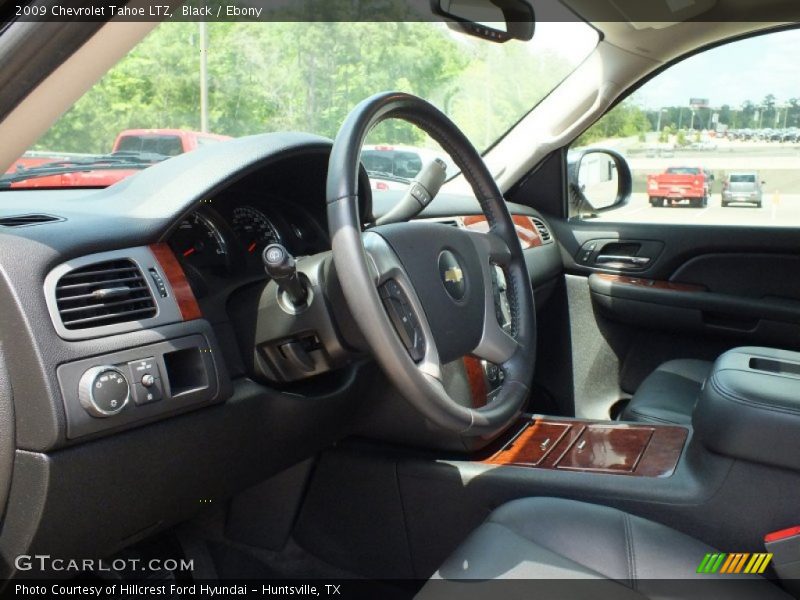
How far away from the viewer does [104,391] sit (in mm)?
1311

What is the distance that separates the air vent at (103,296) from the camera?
132 centimetres

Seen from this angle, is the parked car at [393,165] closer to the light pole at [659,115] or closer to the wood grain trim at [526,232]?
the wood grain trim at [526,232]

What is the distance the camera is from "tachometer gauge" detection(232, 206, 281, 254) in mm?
1798

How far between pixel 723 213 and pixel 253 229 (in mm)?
1892

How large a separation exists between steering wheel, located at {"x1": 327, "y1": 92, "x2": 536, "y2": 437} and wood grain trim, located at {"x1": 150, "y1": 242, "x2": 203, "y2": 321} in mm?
353

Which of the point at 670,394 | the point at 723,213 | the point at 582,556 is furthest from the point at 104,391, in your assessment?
the point at 723,213

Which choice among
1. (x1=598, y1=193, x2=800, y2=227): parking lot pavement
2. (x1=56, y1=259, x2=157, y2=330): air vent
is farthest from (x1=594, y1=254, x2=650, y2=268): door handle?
(x1=56, y1=259, x2=157, y2=330): air vent

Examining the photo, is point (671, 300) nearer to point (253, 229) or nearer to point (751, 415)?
point (751, 415)

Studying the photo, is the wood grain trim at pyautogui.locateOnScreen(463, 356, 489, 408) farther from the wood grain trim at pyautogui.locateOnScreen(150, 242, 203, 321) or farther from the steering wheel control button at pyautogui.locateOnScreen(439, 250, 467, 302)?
the wood grain trim at pyautogui.locateOnScreen(150, 242, 203, 321)

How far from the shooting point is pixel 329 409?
5.92ft

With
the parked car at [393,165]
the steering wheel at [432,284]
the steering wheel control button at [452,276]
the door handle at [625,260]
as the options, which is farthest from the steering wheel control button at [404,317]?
the door handle at [625,260]

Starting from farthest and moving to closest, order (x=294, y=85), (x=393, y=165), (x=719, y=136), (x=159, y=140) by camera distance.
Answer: (x=719, y=136)
(x=393, y=165)
(x=294, y=85)
(x=159, y=140)

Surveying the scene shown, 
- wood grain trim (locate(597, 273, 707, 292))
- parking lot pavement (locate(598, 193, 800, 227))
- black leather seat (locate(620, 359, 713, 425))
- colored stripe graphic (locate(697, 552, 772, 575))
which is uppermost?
parking lot pavement (locate(598, 193, 800, 227))

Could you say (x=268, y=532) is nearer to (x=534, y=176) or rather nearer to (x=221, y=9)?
(x=221, y=9)
